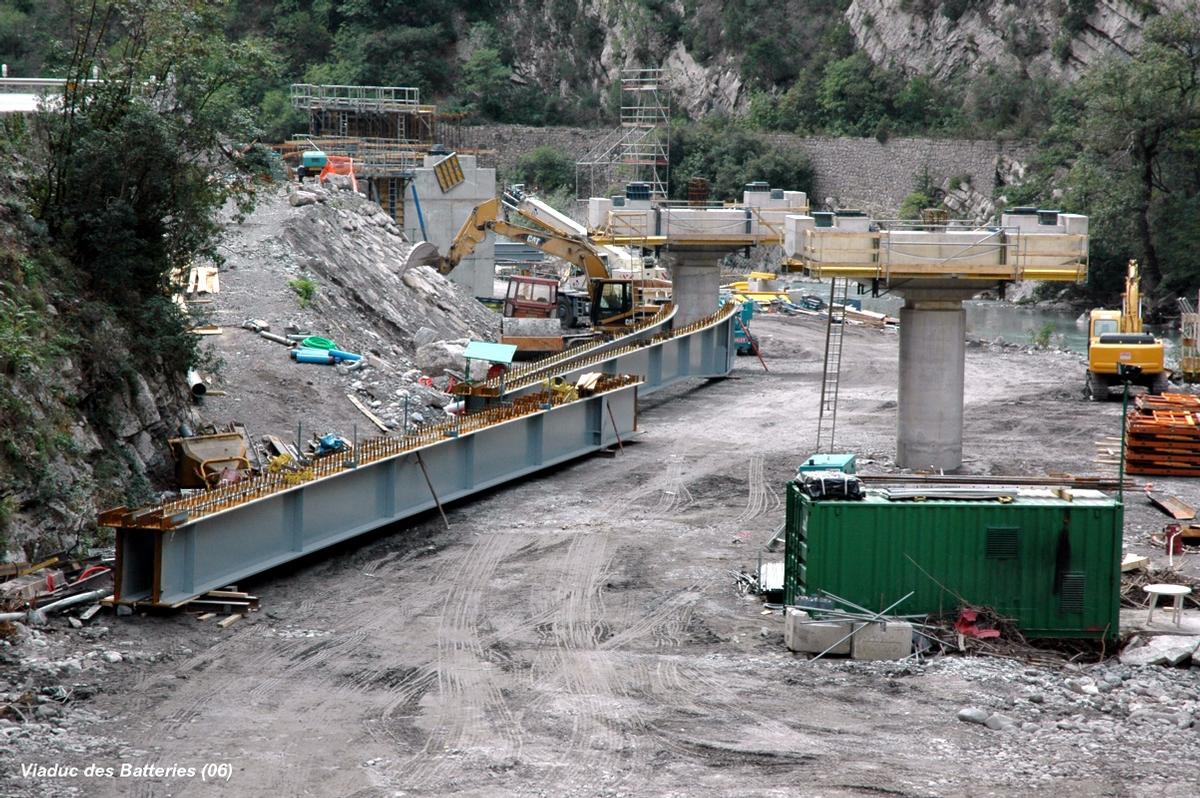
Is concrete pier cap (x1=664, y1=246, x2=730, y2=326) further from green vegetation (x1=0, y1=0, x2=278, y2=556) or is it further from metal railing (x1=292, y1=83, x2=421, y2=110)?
metal railing (x1=292, y1=83, x2=421, y2=110)

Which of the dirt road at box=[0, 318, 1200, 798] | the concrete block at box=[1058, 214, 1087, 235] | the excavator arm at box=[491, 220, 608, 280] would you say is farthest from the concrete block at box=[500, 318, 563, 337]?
the concrete block at box=[1058, 214, 1087, 235]

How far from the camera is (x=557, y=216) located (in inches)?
1523

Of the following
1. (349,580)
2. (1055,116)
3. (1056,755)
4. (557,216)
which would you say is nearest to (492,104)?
(1055,116)

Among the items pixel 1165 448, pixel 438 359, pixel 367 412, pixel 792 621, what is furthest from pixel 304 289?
pixel 792 621

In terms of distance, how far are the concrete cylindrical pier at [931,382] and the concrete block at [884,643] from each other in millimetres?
10210

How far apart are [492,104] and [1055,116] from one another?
37400 millimetres

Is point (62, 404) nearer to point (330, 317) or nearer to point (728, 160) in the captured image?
point (330, 317)

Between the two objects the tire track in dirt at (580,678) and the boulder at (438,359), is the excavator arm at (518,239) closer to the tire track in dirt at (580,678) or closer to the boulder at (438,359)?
the boulder at (438,359)

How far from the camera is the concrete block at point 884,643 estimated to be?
15.4 meters

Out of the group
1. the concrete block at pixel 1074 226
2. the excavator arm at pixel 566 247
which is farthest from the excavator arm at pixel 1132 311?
the concrete block at pixel 1074 226

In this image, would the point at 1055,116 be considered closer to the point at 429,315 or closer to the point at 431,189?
the point at 431,189

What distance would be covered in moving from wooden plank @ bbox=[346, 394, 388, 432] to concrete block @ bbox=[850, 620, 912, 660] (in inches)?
474

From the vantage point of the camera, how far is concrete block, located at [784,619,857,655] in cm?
1551

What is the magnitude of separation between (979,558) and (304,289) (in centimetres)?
1862
